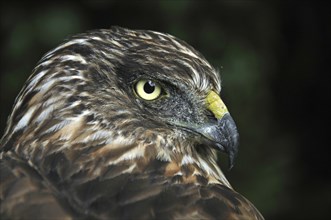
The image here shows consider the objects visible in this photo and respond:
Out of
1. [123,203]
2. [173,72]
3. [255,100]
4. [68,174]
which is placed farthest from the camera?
[255,100]

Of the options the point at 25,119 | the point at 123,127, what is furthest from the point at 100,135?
the point at 25,119

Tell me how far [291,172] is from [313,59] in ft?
3.83

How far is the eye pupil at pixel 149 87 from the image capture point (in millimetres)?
4246

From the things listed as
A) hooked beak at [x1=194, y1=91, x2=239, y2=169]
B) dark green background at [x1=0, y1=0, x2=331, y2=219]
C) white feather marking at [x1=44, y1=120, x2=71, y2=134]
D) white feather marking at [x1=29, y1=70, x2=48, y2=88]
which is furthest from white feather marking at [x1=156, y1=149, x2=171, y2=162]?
dark green background at [x1=0, y1=0, x2=331, y2=219]

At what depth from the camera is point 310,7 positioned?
810 cm

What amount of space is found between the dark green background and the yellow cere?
2.96m

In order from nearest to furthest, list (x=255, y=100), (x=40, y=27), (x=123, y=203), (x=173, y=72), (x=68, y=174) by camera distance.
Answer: (x=123, y=203), (x=68, y=174), (x=173, y=72), (x=40, y=27), (x=255, y=100)

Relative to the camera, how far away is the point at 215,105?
429cm

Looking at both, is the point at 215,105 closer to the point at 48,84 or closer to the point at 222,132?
the point at 222,132

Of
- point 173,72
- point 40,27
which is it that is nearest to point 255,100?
point 40,27

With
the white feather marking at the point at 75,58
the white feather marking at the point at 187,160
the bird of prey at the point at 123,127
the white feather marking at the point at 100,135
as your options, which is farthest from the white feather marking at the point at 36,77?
the white feather marking at the point at 187,160

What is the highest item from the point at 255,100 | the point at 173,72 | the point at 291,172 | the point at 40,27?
the point at 173,72

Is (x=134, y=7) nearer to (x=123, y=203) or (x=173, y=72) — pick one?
(x=173, y=72)

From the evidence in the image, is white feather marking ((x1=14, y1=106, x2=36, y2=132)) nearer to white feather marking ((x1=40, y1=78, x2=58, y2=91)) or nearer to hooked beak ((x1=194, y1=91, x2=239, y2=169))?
white feather marking ((x1=40, y1=78, x2=58, y2=91))
